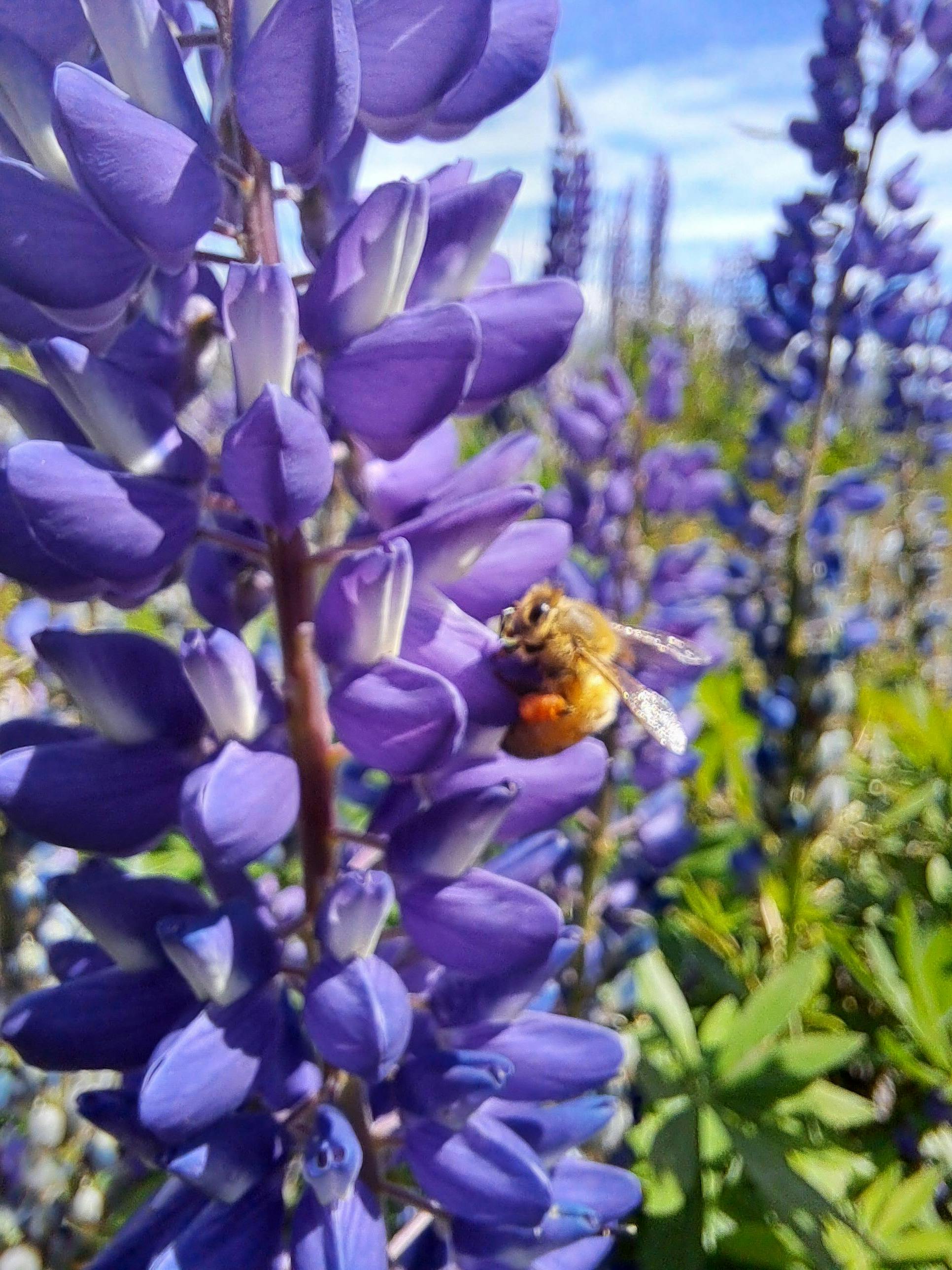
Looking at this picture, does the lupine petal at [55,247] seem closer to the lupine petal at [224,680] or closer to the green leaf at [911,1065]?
the lupine petal at [224,680]

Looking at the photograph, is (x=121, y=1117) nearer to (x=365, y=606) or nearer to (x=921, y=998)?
(x=365, y=606)

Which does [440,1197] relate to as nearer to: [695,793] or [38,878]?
[38,878]

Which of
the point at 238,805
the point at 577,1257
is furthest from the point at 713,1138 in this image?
the point at 238,805

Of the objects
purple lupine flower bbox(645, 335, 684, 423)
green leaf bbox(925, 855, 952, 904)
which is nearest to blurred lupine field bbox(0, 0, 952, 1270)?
green leaf bbox(925, 855, 952, 904)

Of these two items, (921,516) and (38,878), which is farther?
(921,516)

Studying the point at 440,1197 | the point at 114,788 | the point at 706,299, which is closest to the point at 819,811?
the point at 440,1197

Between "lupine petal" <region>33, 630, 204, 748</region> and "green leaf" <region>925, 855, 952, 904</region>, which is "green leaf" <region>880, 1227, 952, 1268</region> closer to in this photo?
"green leaf" <region>925, 855, 952, 904</region>

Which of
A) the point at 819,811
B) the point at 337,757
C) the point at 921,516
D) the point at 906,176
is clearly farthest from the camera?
the point at 921,516
